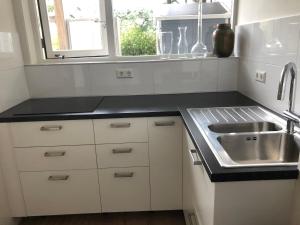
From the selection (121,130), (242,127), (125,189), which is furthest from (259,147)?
(125,189)

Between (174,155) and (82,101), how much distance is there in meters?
0.84

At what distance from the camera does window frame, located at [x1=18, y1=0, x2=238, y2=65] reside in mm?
2094

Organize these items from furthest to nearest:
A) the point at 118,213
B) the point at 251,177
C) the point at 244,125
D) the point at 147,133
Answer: the point at 118,213 < the point at 147,133 < the point at 244,125 < the point at 251,177

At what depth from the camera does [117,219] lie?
1.97m

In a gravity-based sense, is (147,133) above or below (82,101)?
below

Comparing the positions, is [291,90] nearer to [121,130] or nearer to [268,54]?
[268,54]

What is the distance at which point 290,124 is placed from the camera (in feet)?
4.01

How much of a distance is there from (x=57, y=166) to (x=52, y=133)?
24cm

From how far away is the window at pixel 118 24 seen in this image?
2.22 metres

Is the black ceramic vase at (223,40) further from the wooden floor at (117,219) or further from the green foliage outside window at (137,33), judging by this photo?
the wooden floor at (117,219)

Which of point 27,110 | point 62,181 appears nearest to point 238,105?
point 62,181

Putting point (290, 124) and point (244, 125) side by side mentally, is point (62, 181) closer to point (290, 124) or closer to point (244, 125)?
point (244, 125)

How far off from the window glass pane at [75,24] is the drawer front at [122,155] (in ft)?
3.28

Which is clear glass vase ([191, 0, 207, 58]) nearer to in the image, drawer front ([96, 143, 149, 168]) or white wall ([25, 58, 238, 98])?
white wall ([25, 58, 238, 98])
